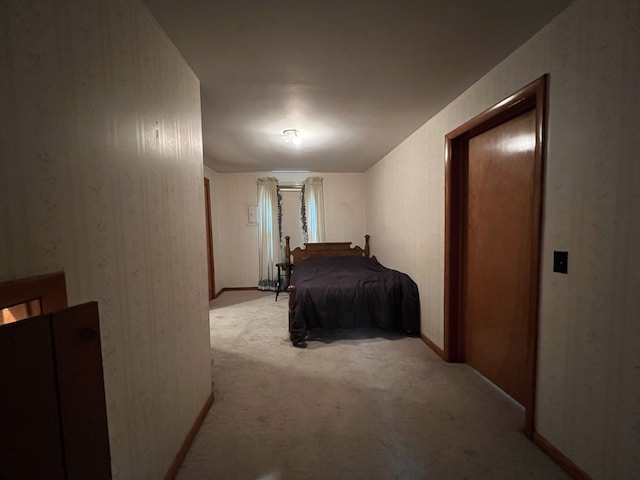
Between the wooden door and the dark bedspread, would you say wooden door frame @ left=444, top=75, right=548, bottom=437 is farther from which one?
the dark bedspread

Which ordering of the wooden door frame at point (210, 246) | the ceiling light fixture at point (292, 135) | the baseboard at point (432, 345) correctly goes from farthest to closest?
the wooden door frame at point (210, 246), the ceiling light fixture at point (292, 135), the baseboard at point (432, 345)

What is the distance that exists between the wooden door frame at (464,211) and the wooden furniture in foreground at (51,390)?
197 cm

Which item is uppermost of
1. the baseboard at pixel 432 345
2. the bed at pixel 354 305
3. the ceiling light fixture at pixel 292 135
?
the ceiling light fixture at pixel 292 135

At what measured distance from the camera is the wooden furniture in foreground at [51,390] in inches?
21.1

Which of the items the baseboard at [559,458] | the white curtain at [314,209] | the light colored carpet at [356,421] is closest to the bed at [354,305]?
the light colored carpet at [356,421]

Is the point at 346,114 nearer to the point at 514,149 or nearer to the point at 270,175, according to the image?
the point at 514,149

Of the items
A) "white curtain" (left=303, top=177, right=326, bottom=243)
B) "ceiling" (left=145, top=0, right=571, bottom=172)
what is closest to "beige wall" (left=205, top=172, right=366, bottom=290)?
"white curtain" (left=303, top=177, right=326, bottom=243)

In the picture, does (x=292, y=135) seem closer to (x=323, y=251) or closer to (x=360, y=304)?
(x=360, y=304)

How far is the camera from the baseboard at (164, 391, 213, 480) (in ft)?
4.23

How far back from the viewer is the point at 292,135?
2.91 m

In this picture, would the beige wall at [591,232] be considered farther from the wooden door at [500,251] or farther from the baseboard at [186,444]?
the baseboard at [186,444]

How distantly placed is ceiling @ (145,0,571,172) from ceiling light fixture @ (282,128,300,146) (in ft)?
0.67

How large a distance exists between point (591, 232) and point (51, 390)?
198 cm

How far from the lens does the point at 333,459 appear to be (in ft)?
4.63
